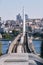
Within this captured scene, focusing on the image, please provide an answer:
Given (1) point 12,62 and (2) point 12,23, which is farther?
(2) point 12,23

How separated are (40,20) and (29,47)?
16.5 m

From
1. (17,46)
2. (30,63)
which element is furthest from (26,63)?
(17,46)

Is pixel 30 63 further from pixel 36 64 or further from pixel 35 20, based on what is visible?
pixel 35 20

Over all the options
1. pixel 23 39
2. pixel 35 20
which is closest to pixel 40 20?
pixel 35 20

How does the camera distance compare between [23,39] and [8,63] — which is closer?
[8,63]

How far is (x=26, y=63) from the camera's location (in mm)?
3676

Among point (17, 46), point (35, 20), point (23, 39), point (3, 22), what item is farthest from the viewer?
point (35, 20)

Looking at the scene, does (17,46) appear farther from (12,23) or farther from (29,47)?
(12,23)

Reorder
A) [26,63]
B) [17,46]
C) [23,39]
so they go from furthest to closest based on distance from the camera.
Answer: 1. [23,39]
2. [17,46]
3. [26,63]

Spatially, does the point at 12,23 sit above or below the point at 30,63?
below

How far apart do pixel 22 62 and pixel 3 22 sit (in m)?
16.8

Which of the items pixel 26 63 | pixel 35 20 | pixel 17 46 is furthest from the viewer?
pixel 35 20

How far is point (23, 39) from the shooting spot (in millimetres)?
8992

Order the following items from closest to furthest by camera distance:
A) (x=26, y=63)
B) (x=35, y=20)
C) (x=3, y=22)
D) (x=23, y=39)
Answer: (x=26, y=63), (x=23, y=39), (x=3, y=22), (x=35, y=20)
